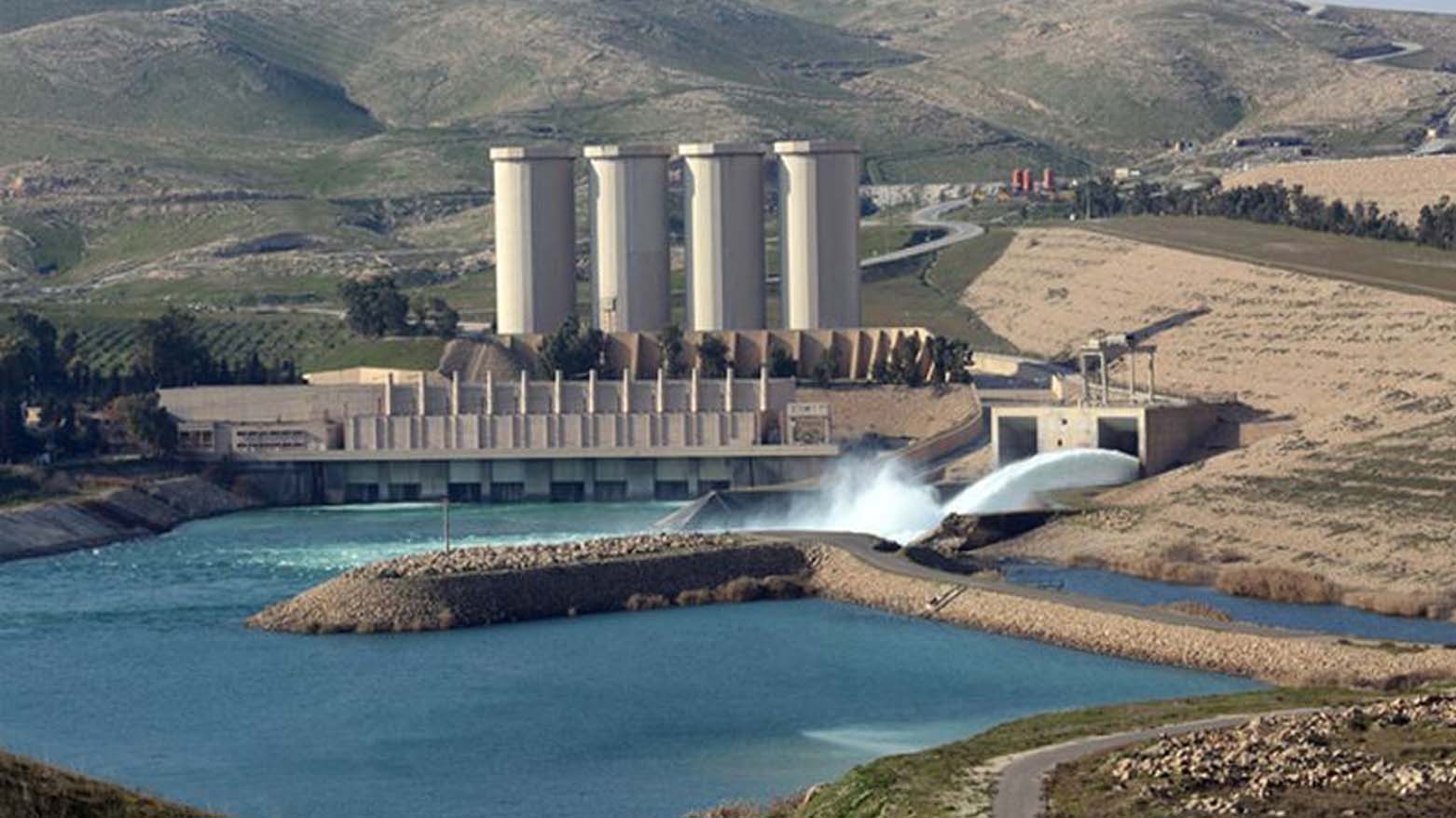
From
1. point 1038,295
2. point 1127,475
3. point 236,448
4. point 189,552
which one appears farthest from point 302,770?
point 1038,295

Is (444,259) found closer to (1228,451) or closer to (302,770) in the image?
(1228,451)

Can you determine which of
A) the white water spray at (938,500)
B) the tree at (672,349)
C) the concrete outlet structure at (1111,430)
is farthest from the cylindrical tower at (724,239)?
the white water spray at (938,500)

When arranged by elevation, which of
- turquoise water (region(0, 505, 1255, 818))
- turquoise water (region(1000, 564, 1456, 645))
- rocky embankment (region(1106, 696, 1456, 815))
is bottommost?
turquoise water (region(0, 505, 1255, 818))

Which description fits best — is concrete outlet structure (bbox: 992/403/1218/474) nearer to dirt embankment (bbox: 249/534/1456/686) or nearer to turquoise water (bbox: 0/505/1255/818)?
dirt embankment (bbox: 249/534/1456/686)

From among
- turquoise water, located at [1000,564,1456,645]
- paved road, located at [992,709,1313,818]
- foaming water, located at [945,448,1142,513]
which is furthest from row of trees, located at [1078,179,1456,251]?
paved road, located at [992,709,1313,818]

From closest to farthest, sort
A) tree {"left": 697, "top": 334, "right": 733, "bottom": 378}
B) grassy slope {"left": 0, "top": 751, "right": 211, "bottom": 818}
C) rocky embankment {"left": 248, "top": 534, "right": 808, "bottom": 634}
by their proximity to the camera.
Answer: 1. grassy slope {"left": 0, "top": 751, "right": 211, "bottom": 818}
2. rocky embankment {"left": 248, "top": 534, "right": 808, "bottom": 634}
3. tree {"left": 697, "top": 334, "right": 733, "bottom": 378}
